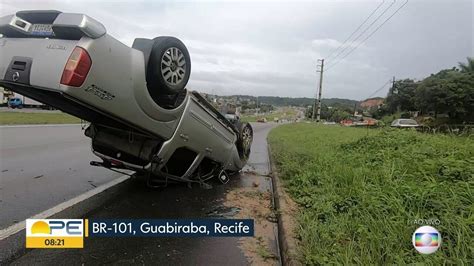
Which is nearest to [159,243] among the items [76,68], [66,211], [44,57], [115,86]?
[66,211]

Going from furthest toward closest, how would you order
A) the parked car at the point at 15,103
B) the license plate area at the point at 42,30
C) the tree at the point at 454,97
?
the parked car at the point at 15,103
the tree at the point at 454,97
the license plate area at the point at 42,30

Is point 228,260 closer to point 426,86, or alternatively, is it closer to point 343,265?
point 343,265

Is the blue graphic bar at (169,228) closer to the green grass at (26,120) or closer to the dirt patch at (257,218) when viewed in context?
the dirt patch at (257,218)

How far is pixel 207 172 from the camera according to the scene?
6336 millimetres

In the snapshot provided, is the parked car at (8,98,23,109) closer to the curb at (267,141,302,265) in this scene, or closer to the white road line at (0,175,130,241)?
the white road line at (0,175,130,241)

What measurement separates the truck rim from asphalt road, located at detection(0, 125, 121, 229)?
2297mm

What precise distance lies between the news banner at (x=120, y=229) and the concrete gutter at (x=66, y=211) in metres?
0.10

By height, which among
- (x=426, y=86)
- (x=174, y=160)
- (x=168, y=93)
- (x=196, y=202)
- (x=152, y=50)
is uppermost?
(x=426, y=86)

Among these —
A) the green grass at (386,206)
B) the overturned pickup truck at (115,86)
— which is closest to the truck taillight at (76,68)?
the overturned pickup truck at (115,86)

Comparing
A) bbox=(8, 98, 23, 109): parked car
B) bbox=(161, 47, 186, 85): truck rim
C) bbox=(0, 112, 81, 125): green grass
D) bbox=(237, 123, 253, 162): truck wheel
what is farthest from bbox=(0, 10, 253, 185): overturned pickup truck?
bbox=(8, 98, 23, 109): parked car

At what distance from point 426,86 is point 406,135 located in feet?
128

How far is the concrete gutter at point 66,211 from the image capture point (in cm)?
332

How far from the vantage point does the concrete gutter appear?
332cm

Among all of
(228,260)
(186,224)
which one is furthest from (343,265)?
(186,224)
